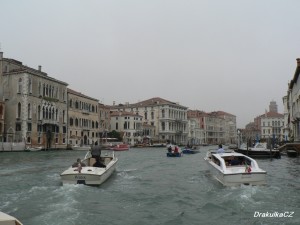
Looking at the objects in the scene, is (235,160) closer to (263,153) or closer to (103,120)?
(263,153)

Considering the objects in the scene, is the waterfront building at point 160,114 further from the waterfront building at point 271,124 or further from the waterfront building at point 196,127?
the waterfront building at point 271,124

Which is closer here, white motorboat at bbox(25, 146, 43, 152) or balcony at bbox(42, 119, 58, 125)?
white motorboat at bbox(25, 146, 43, 152)

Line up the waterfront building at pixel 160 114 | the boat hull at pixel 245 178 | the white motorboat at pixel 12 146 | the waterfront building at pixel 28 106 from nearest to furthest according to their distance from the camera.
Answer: the boat hull at pixel 245 178 < the white motorboat at pixel 12 146 < the waterfront building at pixel 28 106 < the waterfront building at pixel 160 114

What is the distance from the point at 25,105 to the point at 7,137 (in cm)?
433

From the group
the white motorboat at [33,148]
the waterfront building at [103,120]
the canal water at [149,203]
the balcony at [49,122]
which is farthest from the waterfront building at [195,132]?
the canal water at [149,203]

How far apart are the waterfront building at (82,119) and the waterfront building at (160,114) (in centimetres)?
1862

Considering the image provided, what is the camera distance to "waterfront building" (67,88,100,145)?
52219 millimetres

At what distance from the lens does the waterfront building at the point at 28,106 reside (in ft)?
138

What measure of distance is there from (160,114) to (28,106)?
3840 centimetres

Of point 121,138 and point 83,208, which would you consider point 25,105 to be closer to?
point 121,138

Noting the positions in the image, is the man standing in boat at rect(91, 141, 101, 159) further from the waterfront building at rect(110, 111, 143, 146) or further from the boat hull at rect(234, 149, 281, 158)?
the waterfront building at rect(110, 111, 143, 146)

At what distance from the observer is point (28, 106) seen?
141ft

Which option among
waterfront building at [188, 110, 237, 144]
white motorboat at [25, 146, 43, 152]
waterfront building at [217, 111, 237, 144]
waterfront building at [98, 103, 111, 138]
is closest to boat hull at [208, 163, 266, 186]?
white motorboat at [25, 146, 43, 152]

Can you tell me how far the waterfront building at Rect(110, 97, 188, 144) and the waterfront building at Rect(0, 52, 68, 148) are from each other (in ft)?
101
